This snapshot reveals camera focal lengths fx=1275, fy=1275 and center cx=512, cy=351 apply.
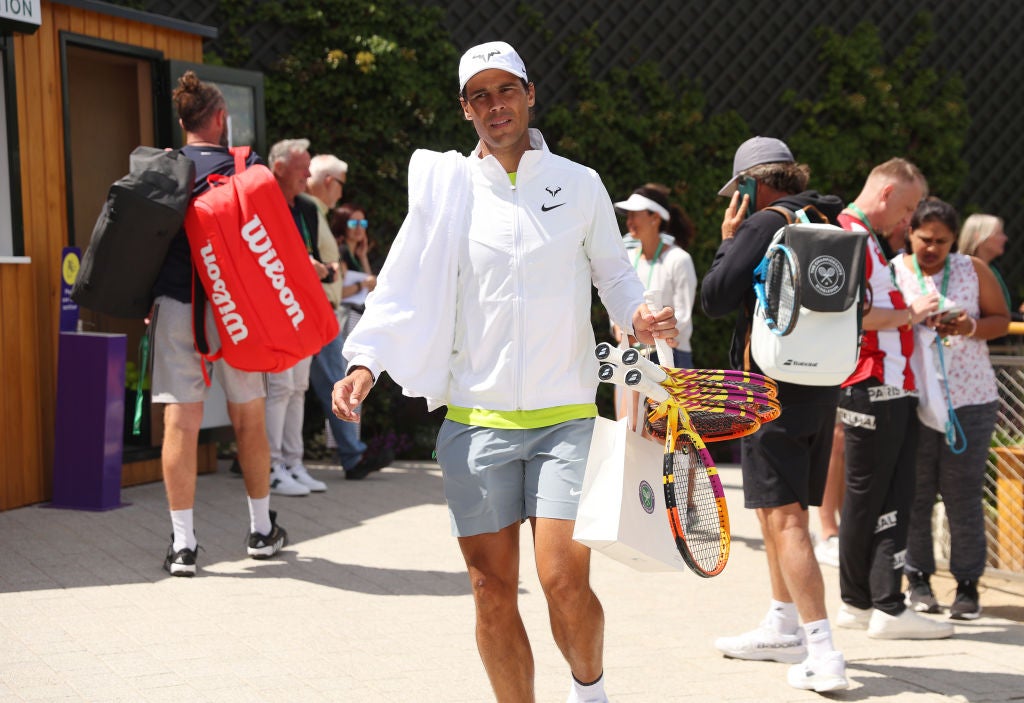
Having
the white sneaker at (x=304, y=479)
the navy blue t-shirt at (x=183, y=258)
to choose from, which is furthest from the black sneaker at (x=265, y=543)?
the white sneaker at (x=304, y=479)

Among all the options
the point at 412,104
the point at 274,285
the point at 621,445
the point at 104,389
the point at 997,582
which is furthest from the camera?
the point at 412,104

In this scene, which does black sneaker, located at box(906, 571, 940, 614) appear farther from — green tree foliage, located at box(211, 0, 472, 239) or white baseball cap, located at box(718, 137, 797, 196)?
green tree foliage, located at box(211, 0, 472, 239)

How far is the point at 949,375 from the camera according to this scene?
A: 5.98 m

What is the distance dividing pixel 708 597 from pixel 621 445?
9.21 ft

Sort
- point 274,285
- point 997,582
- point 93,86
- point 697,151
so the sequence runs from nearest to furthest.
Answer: point 274,285
point 997,582
point 93,86
point 697,151

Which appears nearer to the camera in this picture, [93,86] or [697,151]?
[93,86]

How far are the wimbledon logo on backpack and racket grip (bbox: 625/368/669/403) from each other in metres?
2.84

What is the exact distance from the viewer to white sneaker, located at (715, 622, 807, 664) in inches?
196

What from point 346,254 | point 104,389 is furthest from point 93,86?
point 104,389

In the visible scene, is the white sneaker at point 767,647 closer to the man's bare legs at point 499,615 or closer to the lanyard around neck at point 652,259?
the man's bare legs at point 499,615

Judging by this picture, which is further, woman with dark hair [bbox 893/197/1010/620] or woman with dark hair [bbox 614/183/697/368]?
woman with dark hair [bbox 614/183/697/368]

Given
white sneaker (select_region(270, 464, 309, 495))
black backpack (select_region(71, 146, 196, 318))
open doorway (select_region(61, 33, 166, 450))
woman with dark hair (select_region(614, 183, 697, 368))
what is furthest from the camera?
open doorway (select_region(61, 33, 166, 450))

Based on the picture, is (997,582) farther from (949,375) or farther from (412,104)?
(412,104)

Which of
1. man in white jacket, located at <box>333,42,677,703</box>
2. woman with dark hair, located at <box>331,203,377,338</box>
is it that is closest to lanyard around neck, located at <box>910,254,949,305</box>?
man in white jacket, located at <box>333,42,677,703</box>
